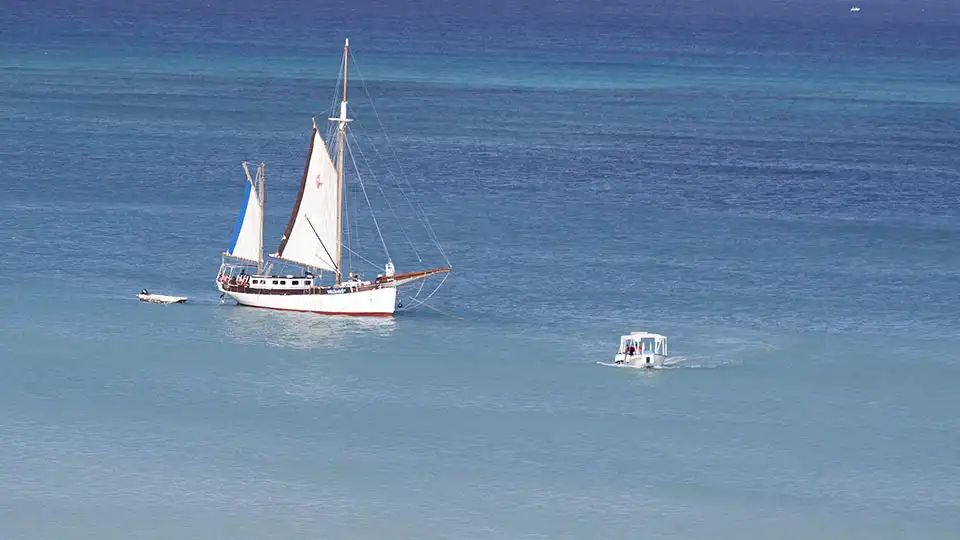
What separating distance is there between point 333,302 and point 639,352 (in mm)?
20899

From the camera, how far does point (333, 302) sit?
117 meters

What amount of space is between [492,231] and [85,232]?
31473mm

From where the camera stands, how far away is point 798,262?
13650 centimetres

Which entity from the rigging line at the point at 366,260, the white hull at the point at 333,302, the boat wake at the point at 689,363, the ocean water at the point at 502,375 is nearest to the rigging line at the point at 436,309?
the ocean water at the point at 502,375

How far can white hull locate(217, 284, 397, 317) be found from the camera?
384 ft

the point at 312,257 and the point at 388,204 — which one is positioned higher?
the point at 388,204

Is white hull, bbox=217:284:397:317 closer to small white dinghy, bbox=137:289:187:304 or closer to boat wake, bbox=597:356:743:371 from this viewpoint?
small white dinghy, bbox=137:289:187:304

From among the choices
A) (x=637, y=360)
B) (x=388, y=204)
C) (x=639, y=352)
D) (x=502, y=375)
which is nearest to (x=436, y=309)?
(x=502, y=375)

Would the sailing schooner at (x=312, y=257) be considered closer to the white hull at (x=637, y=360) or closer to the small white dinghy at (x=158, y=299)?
the small white dinghy at (x=158, y=299)

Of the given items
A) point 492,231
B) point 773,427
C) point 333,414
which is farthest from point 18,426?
point 492,231

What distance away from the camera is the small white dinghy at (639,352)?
351ft

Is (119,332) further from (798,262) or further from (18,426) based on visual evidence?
(798,262)

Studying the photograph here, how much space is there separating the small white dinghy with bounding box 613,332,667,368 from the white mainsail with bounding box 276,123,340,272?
72.8ft

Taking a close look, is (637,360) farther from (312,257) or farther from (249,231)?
(249,231)
